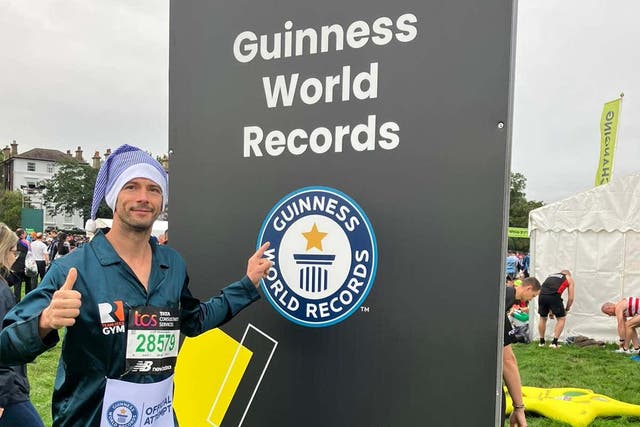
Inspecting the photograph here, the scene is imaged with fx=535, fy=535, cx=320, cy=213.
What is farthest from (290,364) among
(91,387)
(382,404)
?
(91,387)

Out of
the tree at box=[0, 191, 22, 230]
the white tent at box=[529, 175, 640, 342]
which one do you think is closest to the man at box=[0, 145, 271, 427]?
the white tent at box=[529, 175, 640, 342]

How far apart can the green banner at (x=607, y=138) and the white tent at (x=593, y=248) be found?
2.58 m

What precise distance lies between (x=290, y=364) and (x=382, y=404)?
14.2 inches

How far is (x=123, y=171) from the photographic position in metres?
1.67

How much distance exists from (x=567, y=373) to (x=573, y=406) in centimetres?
211

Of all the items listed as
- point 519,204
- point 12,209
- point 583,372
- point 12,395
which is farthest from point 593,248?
point 12,209

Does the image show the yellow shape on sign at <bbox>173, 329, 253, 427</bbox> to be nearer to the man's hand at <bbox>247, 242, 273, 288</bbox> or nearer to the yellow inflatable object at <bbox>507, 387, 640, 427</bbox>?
the man's hand at <bbox>247, 242, 273, 288</bbox>

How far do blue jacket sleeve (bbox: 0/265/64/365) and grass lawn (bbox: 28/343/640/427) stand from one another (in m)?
4.05

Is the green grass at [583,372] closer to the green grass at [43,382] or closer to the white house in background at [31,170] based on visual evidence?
the green grass at [43,382]

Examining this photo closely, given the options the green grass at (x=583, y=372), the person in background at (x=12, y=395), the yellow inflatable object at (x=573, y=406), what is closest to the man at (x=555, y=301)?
the green grass at (x=583, y=372)

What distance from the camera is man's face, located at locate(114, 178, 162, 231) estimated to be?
5.46ft

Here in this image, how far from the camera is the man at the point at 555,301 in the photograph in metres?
8.70

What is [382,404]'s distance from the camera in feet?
5.65

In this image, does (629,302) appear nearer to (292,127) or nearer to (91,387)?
(292,127)
